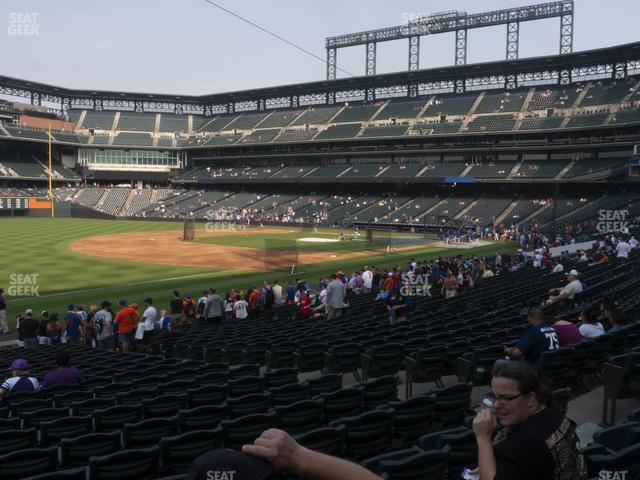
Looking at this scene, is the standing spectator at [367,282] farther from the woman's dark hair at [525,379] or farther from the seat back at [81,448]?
the woman's dark hair at [525,379]

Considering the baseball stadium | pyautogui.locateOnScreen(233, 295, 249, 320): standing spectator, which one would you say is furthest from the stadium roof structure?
pyautogui.locateOnScreen(233, 295, 249, 320): standing spectator

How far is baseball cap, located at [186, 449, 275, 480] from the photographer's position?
161cm

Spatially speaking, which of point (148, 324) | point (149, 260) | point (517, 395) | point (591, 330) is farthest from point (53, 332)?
point (149, 260)

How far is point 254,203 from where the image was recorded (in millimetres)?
85812

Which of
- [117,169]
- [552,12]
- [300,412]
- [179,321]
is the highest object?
[552,12]

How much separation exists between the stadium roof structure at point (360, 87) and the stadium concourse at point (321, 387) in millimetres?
62343

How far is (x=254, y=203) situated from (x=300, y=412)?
80.4m

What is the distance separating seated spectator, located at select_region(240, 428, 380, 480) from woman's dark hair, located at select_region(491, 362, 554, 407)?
4.99 feet

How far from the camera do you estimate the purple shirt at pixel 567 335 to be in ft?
26.7

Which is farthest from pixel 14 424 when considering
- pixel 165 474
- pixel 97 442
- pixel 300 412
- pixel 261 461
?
pixel 261 461

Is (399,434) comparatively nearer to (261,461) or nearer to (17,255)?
(261,461)

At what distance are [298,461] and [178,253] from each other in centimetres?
4389

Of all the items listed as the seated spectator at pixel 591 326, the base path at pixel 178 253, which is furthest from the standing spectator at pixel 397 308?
the base path at pixel 178 253

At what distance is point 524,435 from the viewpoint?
112 inches
